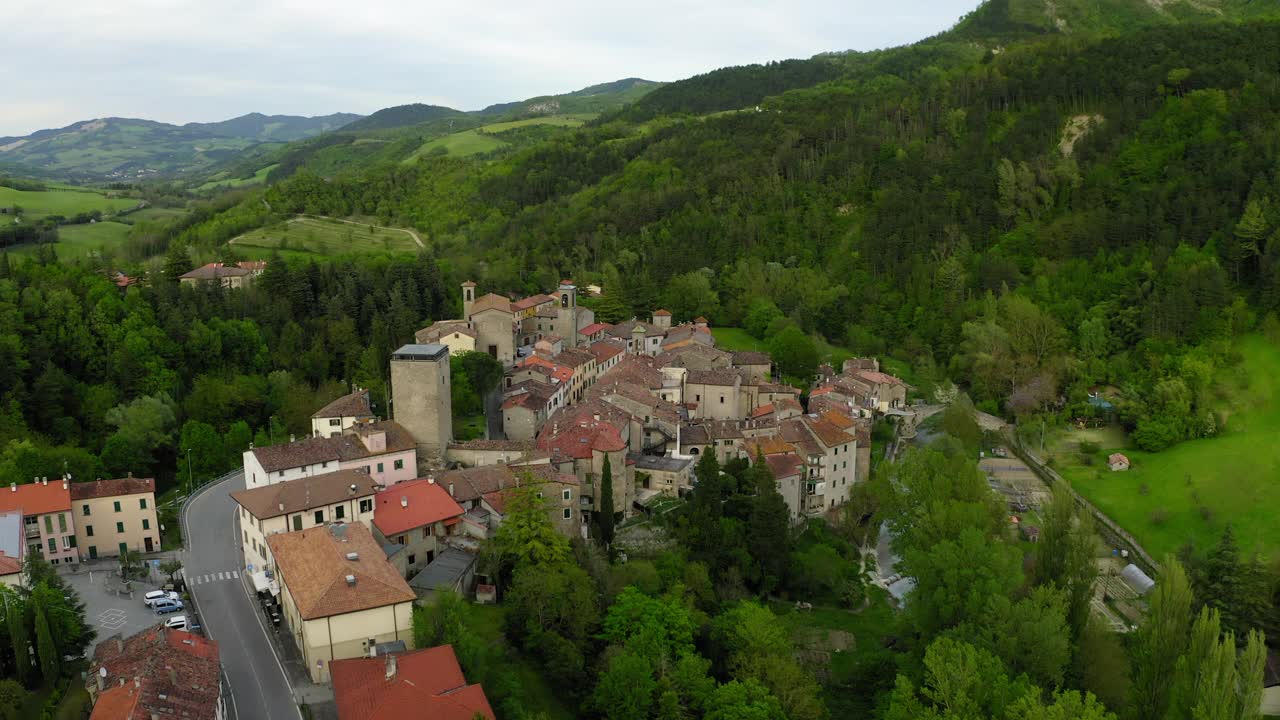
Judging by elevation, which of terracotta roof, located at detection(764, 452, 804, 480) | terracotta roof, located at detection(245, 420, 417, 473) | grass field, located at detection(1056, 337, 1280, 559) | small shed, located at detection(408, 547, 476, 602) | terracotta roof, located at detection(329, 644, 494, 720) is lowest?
grass field, located at detection(1056, 337, 1280, 559)

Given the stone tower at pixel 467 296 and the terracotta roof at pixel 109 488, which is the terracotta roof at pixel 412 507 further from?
the stone tower at pixel 467 296

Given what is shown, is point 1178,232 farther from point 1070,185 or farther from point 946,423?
point 946,423

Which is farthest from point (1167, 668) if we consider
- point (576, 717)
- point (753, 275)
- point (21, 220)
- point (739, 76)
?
point (739, 76)

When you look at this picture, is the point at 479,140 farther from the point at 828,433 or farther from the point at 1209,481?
the point at 1209,481

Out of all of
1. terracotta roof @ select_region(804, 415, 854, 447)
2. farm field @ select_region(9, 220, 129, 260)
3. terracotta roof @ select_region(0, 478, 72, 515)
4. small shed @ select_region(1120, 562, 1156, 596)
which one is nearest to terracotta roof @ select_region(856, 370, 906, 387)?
terracotta roof @ select_region(804, 415, 854, 447)

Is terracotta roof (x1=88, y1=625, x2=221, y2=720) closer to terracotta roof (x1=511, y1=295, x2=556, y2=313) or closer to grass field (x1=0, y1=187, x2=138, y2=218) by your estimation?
terracotta roof (x1=511, y1=295, x2=556, y2=313)

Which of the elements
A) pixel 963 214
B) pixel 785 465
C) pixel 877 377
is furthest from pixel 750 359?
pixel 963 214
